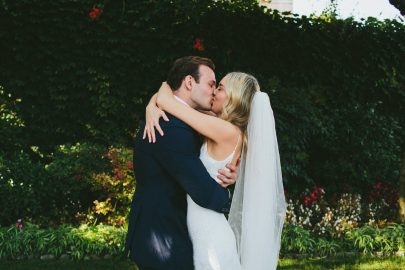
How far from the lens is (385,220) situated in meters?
7.59

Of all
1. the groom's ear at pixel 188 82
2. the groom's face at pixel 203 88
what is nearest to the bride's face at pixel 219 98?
the groom's face at pixel 203 88

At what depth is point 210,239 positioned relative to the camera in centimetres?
286

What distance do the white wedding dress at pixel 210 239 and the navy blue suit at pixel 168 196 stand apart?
0.25 ft

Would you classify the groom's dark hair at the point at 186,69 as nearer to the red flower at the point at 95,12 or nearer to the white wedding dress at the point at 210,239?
the white wedding dress at the point at 210,239

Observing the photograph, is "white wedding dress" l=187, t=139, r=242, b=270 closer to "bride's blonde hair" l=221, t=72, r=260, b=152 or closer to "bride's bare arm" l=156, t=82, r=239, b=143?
"bride's bare arm" l=156, t=82, r=239, b=143

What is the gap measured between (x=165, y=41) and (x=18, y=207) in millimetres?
3594

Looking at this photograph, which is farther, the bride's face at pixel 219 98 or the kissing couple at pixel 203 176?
the bride's face at pixel 219 98

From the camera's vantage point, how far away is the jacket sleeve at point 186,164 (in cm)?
260

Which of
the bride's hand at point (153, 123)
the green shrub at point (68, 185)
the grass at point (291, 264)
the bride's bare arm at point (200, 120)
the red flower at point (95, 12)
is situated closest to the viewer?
the bride's hand at point (153, 123)

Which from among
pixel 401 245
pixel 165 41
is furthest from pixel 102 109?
pixel 401 245

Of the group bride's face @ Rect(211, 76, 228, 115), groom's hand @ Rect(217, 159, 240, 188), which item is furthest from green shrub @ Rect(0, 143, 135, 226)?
groom's hand @ Rect(217, 159, 240, 188)

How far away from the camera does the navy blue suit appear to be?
2.62 m

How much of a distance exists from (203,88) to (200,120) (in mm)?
244

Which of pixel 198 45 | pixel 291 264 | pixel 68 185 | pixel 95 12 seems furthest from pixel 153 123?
pixel 95 12
